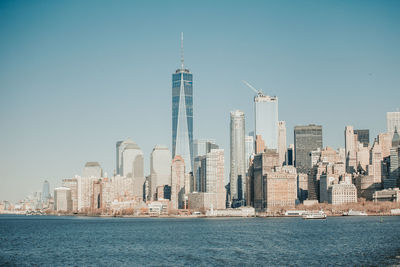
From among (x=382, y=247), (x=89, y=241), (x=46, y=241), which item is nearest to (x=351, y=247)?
(x=382, y=247)

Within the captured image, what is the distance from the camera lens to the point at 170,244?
101938mm

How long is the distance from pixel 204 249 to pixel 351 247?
21300mm

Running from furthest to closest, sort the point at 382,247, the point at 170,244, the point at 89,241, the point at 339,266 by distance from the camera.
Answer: the point at 89,241 < the point at 170,244 < the point at 382,247 < the point at 339,266

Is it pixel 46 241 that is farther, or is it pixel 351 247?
pixel 46 241

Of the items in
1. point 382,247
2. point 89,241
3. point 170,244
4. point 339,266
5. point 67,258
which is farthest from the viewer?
point 89,241

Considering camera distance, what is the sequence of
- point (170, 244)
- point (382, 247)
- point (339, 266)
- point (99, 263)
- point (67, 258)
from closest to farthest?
point (339, 266) → point (99, 263) → point (67, 258) → point (382, 247) → point (170, 244)

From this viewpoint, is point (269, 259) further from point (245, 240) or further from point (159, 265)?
point (245, 240)

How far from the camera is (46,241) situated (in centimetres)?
11338

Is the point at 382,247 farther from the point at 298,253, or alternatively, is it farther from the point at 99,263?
the point at 99,263

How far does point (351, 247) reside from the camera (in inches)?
3551

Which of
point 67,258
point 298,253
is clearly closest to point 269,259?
point 298,253

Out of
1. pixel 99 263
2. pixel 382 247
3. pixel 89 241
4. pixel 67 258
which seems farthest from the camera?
pixel 89 241

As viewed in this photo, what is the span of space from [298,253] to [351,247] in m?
10.8

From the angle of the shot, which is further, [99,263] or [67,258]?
[67,258]
